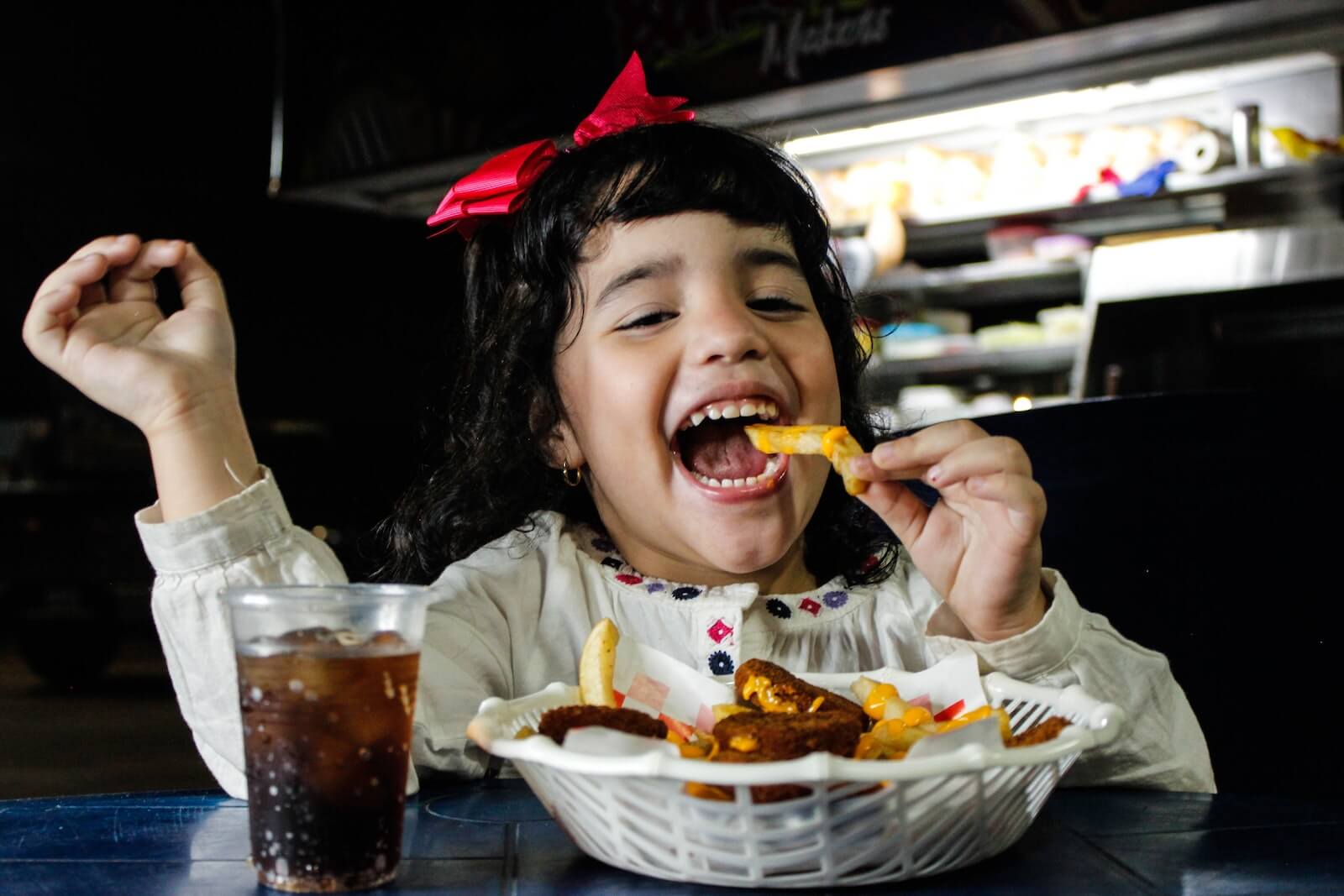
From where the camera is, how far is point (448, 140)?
496cm

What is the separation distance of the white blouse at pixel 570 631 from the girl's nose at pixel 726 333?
26cm

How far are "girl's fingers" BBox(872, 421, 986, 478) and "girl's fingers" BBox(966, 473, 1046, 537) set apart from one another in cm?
4

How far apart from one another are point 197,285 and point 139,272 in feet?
0.15

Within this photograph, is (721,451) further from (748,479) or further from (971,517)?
(971,517)

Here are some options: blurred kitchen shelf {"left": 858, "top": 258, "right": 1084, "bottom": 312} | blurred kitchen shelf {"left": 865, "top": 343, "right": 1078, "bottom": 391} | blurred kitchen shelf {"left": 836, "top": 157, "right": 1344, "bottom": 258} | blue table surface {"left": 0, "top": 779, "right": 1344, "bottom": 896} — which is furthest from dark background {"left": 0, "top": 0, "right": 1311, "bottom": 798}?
blue table surface {"left": 0, "top": 779, "right": 1344, "bottom": 896}

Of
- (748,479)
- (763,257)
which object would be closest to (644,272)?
(763,257)

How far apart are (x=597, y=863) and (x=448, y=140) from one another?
4.52m

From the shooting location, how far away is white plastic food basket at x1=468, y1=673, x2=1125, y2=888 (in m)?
0.64

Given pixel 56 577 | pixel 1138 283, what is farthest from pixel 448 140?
pixel 1138 283

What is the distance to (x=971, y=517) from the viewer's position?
109 cm

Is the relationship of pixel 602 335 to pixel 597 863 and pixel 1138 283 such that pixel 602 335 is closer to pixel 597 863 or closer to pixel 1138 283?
pixel 597 863

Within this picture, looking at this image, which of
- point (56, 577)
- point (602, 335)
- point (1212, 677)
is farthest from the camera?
point (56, 577)

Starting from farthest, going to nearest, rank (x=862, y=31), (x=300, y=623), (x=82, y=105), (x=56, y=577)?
(x=82, y=105)
(x=56, y=577)
(x=862, y=31)
(x=300, y=623)

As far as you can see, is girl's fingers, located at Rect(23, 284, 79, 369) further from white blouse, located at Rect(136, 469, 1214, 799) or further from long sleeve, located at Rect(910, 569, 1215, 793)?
long sleeve, located at Rect(910, 569, 1215, 793)
